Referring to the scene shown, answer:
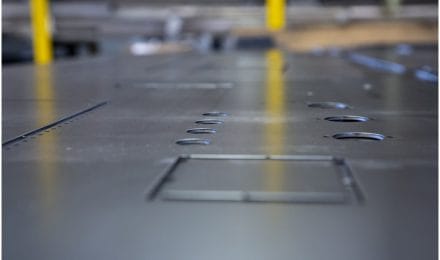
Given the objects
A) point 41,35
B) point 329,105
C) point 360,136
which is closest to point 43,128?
point 360,136

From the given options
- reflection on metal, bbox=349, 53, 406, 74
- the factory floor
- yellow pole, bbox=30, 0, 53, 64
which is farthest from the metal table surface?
the factory floor

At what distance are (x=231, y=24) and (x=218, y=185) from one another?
5204mm

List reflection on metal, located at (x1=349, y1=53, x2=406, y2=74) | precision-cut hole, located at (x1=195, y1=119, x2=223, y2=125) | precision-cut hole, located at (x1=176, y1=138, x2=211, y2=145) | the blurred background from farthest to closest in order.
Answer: the blurred background, reflection on metal, located at (x1=349, y1=53, x2=406, y2=74), precision-cut hole, located at (x1=195, y1=119, x2=223, y2=125), precision-cut hole, located at (x1=176, y1=138, x2=211, y2=145)

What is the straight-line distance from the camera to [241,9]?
5.67m

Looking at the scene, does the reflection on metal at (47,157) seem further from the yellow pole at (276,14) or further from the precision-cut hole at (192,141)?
the yellow pole at (276,14)

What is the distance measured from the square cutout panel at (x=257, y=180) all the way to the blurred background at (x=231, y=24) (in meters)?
4.79

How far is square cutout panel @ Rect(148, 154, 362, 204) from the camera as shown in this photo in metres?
0.53

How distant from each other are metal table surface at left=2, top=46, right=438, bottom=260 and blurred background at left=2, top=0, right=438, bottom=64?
4509 millimetres

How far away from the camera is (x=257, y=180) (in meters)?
0.58

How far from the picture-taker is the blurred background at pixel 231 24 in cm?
551

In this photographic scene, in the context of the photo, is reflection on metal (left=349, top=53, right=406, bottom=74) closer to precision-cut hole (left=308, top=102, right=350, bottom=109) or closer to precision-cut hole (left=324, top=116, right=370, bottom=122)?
precision-cut hole (left=308, top=102, right=350, bottom=109)

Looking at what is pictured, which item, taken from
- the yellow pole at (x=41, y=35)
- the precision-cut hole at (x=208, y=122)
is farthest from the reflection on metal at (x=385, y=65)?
the yellow pole at (x=41, y=35)

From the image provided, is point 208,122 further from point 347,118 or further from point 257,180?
point 257,180

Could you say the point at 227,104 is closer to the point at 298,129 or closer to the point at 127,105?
the point at 127,105
